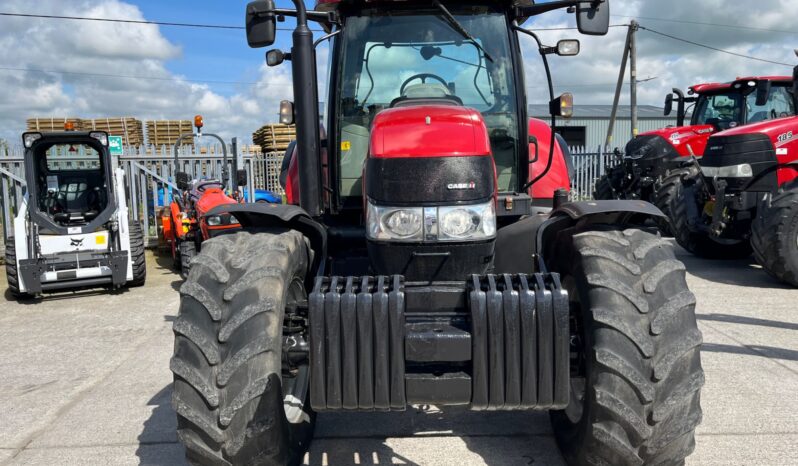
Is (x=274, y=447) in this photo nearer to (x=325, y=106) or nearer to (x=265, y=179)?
(x=325, y=106)

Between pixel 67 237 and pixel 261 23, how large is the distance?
646cm

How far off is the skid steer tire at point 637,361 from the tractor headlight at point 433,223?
0.51m

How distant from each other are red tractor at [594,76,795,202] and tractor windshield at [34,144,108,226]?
29.9ft

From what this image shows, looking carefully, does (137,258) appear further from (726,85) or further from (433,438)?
(726,85)

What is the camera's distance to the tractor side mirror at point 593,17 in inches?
140

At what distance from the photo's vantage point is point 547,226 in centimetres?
331

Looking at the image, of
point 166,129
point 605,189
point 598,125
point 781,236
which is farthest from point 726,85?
point 598,125

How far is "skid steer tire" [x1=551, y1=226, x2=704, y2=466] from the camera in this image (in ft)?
9.11

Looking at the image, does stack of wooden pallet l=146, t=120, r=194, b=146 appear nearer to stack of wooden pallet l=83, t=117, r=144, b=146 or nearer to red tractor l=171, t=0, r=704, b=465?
stack of wooden pallet l=83, t=117, r=144, b=146

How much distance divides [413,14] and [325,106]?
0.81 m

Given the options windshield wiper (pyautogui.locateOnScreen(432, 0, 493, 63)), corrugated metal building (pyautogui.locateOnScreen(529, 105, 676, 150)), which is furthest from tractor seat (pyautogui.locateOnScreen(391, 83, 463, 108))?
corrugated metal building (pyautogui.locateOnScreen(529, 105, 676, 150))

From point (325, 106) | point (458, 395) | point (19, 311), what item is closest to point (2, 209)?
point (19, 311)

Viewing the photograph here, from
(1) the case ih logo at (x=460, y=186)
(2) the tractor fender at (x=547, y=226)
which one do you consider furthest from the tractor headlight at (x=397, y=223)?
(2) the tractor fender at (x=547, y=226)

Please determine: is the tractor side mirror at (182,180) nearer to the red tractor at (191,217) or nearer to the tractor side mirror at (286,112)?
the red tractor at (191,217)
